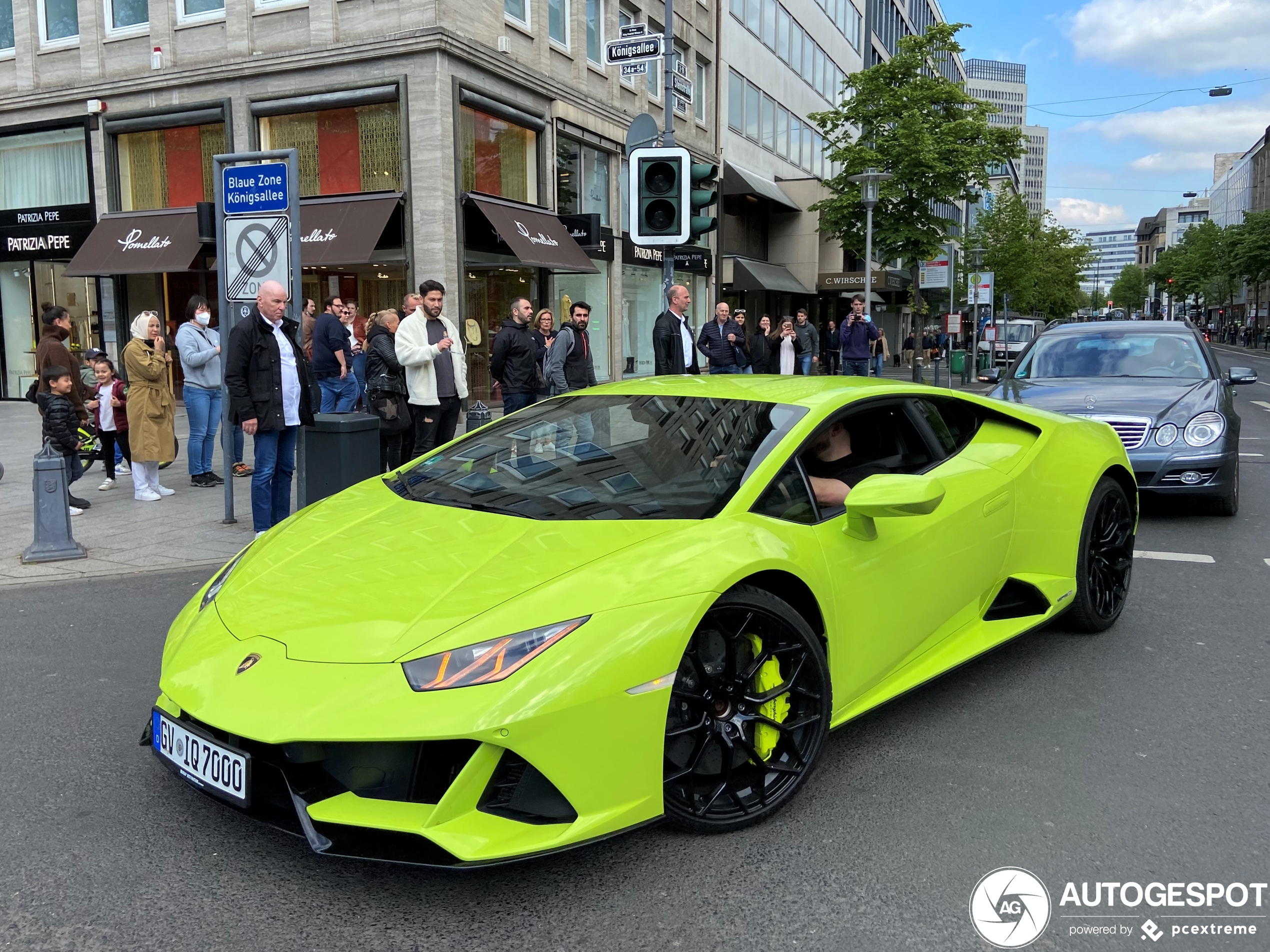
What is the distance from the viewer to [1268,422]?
16891mm

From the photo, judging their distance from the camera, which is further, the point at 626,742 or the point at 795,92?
the point at 795,92

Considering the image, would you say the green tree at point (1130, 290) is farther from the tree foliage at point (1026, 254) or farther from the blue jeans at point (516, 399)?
the blue jeans at point (516, 399)

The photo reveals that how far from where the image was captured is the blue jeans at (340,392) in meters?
12.7

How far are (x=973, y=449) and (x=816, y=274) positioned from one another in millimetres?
34531

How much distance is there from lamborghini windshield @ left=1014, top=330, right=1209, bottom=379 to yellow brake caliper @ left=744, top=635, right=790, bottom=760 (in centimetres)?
686

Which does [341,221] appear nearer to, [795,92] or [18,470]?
[18,470]

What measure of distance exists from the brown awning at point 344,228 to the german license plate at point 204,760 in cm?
1507

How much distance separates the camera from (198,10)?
61.2ft

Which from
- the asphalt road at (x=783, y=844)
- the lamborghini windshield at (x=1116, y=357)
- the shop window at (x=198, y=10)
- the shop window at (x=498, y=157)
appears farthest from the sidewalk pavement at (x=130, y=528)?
the shop window at (x=198, y=10)

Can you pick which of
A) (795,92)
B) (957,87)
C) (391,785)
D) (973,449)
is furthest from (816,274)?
(391,785)

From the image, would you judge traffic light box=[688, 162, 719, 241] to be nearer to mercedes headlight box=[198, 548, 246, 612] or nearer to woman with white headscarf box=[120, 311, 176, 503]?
woman with white headscarf box=[120, 311, 176, 503]

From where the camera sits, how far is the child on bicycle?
1005 cm

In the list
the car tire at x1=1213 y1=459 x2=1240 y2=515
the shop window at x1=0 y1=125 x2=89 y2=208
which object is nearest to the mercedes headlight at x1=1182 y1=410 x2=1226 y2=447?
the car tire at x1=1213 y1=459 x2=1240 y2=515

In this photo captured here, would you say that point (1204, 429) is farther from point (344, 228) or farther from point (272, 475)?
point (344, 228)
